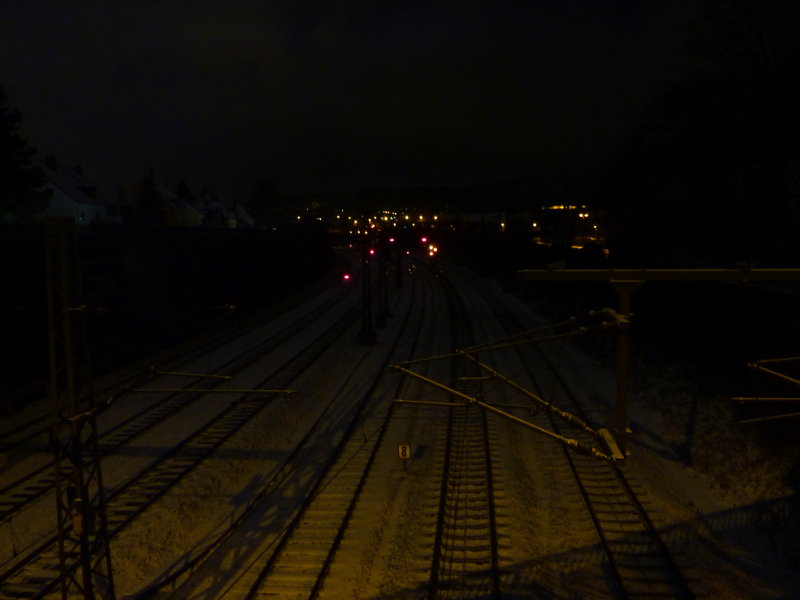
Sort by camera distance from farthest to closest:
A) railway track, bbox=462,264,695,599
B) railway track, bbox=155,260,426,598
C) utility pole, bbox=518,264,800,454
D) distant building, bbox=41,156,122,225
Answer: distant building, bbox=41,156,122,225, railway track, bbox=155,260,426,598, railway track, bbox=462,264,695,599, utility pole, bbox=518,264,800,454

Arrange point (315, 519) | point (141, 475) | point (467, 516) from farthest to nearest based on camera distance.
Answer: point (141, 475), point (467, 516), point (315, 519)

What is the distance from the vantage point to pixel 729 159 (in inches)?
879

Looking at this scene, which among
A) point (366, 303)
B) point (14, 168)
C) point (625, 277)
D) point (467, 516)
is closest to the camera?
point (625, 277)

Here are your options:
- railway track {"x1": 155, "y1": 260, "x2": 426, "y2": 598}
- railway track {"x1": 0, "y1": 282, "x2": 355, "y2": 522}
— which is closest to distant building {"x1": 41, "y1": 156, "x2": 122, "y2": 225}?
railway track {"x1": 0, "y1": 282, "x2": 355, "y2": 522}

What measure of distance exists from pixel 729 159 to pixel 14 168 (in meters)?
30.5

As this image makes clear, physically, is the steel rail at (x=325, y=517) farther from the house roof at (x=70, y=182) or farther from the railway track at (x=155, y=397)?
the house roof at (x=70, y=182)

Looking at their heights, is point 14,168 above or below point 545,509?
above

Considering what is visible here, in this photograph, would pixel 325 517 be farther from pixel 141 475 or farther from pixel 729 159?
pixel 729 159

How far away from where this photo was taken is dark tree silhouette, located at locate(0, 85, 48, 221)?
32.0 meters

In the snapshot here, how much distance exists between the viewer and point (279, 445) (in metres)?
15.3

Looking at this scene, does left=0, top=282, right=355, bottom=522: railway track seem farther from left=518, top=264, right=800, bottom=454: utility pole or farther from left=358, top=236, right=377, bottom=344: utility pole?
left=518, top=264, right=800, bottom=454: utility pole

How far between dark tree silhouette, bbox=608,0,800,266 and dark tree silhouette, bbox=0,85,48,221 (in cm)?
2741

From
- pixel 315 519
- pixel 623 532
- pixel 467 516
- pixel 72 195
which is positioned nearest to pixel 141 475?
pixel 315 519

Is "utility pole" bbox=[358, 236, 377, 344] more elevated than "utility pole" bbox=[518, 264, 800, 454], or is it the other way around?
"utility pole" bbox=[518, 264, 800, 454]
